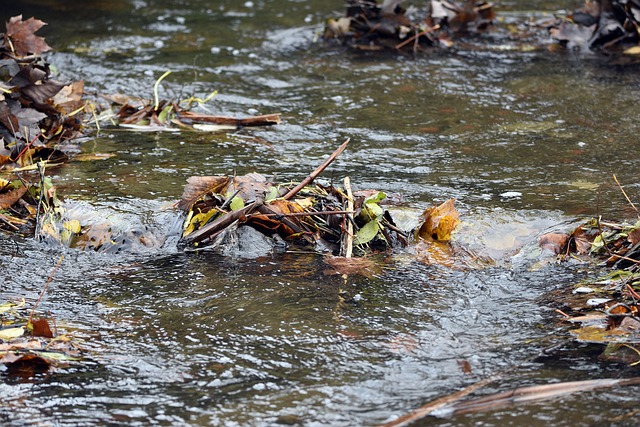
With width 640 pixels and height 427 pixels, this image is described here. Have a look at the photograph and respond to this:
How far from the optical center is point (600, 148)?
465 cm

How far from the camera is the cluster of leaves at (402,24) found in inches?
272

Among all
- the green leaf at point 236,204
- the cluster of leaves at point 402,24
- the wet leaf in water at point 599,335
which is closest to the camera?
the wet leaf in water at point 599,335

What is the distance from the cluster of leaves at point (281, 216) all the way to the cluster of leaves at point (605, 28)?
12.7 feet

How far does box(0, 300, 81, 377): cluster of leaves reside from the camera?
262 centimetres

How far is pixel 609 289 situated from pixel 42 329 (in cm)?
205

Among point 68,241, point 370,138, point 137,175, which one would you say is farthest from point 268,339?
point 370,138

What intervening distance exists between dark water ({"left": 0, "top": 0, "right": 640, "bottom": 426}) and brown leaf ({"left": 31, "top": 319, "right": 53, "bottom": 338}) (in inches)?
4.6

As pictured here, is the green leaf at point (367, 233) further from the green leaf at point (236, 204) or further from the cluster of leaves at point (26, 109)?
the cluster of leaves at point (26, 109)

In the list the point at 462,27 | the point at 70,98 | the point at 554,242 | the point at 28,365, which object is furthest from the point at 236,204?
the point at 462,27

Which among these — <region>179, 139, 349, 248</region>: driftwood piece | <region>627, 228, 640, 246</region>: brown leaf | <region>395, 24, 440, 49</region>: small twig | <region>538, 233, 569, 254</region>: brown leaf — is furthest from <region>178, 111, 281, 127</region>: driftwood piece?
<region>627, 228, 640, 246</region>: brown leaf

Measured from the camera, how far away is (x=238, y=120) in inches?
203

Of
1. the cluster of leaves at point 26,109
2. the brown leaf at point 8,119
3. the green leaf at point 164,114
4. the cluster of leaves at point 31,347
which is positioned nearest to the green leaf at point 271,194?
the cluster of leaves at point 31,347

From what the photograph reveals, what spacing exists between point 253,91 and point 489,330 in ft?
11.4

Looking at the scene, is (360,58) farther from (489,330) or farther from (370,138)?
(489,330)
